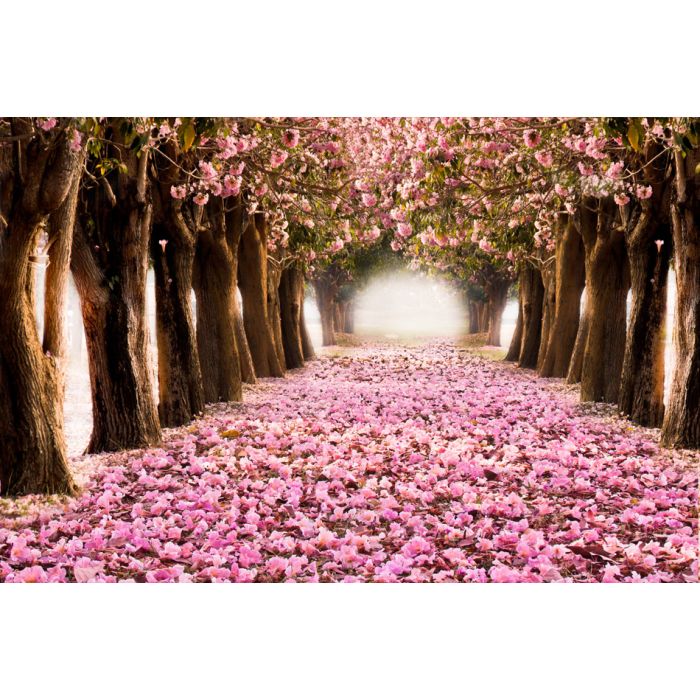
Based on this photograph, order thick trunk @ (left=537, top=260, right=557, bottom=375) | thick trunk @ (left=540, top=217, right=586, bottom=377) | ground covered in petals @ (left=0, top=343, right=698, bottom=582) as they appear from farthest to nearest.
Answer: thick trunk @ (left=537, top=260, right=557, bottom=375) < thick trunk @ (left=540, top=217, right=586, bottom=377) < ground covered in petals @ (left=0, top=343, right=698, bottom=582)

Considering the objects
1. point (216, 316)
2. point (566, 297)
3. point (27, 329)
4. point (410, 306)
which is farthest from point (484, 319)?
point (27, 329)

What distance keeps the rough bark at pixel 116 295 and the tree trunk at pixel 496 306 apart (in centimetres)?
2132

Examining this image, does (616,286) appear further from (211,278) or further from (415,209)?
(211,278)

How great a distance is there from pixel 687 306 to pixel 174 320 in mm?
7093

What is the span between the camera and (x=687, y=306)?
8.35 m

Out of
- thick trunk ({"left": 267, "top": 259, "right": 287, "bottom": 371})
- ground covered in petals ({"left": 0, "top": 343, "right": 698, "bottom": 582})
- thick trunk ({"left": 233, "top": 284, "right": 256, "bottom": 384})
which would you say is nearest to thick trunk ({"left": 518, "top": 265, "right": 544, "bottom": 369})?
thick trunk ({"left": 267, "top": 259, "right": 287, "bottom": 371})

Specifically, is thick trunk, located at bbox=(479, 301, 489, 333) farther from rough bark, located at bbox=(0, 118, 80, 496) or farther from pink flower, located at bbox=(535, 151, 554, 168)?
rough bark, located at bbox=(0, 118, 80, 496)

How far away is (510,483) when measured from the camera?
7.42m

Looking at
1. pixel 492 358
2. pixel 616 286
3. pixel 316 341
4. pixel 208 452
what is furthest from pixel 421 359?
pixel 208 452

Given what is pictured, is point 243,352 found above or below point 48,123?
below

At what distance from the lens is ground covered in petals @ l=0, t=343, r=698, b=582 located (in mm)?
5441

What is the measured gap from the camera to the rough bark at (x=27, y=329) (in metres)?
6.38

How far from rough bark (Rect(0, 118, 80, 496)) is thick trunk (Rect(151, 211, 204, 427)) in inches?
157

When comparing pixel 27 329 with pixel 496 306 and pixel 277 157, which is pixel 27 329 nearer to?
pixel 277 157
